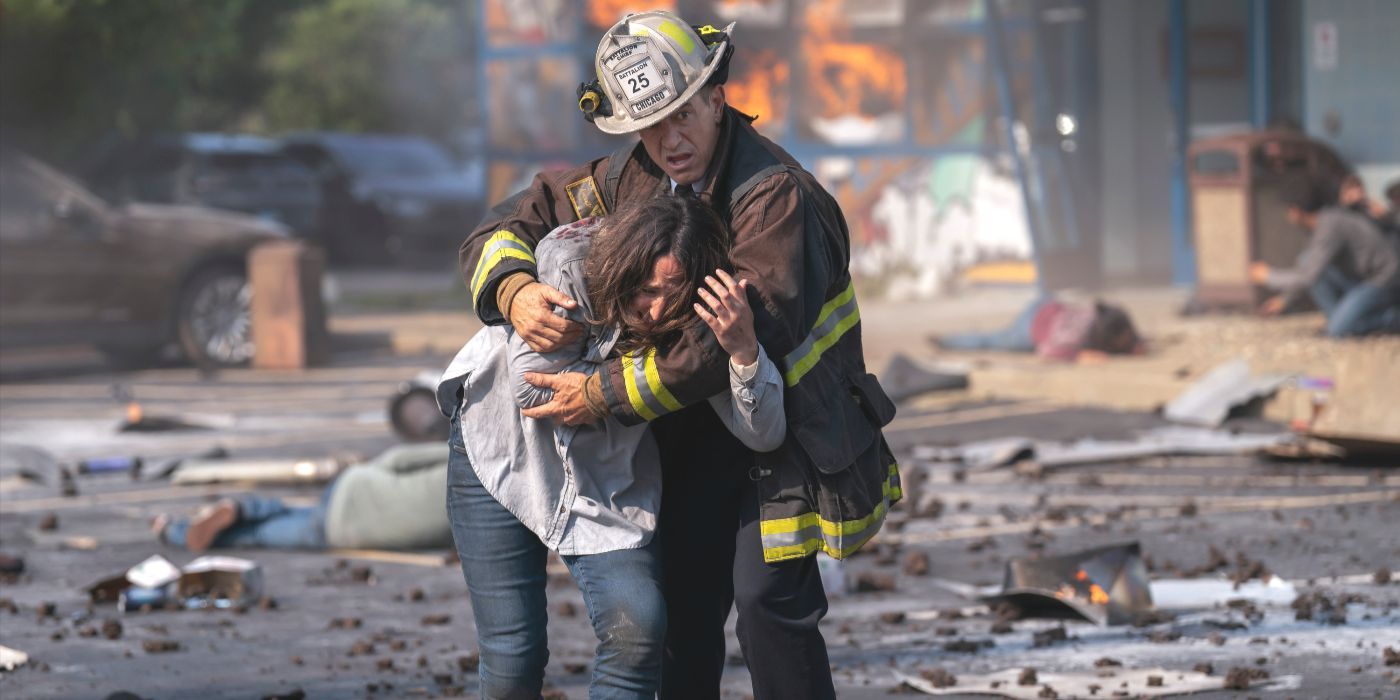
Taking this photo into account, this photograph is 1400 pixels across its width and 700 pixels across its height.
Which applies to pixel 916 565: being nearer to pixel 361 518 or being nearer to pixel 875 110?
pixel 361 518

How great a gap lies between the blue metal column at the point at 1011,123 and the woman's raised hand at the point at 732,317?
1486 centimetres

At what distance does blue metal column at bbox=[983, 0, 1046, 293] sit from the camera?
60.8 ft

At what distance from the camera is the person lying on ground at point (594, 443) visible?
4.03 metres

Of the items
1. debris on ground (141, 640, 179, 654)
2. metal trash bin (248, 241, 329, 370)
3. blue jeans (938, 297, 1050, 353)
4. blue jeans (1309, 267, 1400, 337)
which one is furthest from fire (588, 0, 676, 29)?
debris on ground (141, 640, 179, 654)

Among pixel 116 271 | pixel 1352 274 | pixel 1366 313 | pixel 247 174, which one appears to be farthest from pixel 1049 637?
pixel 247 174

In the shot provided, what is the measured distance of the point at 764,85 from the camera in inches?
827

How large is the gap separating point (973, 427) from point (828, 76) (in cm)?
943

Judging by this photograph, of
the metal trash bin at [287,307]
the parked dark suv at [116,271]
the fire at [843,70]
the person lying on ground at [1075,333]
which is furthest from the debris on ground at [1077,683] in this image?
the fire at [843,70]

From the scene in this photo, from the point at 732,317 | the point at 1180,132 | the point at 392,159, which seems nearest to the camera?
the point at 732,317

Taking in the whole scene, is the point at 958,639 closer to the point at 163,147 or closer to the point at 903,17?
the point at 903,17

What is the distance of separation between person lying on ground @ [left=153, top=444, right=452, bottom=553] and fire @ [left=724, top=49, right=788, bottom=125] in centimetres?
1273

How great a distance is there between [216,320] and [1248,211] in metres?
8.66

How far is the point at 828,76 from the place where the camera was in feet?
68.6

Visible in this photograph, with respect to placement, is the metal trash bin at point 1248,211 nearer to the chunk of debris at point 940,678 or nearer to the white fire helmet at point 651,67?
the chunk of debris at point 940,678
